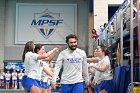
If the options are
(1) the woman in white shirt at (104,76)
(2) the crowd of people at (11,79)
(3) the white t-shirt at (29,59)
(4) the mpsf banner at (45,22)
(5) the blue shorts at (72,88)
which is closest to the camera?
(5) the blue shorts at (72,88)

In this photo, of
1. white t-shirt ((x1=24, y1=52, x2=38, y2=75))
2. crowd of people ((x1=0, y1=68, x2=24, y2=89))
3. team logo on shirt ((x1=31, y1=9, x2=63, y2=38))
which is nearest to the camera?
white t-shirt ((x1=24, y1=52, x2=38, y2=75))

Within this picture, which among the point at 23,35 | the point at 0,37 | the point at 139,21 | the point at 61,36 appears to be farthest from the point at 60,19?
the point at 139,21

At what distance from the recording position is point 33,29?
23.6m

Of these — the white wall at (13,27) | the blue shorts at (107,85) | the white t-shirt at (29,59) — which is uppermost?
the white wall at (13,27)

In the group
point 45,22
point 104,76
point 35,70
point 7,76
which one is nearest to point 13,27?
point 45,22

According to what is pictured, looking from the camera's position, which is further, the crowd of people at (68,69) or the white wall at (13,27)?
the white wall at (13,27)

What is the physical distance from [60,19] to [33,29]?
1.99 m

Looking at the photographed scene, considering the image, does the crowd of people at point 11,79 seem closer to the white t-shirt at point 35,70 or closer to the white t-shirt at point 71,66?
the white t-shirt at point 35,70

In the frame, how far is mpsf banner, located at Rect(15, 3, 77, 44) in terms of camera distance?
23.3 metres

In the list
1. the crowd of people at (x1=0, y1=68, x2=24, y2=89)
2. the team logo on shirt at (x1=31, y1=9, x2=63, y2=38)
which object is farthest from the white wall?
the crowd of people at (x1=0, y1=68, x2=24, y2=89)

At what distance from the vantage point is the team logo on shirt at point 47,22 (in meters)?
23.7

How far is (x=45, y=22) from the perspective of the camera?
2395 cm

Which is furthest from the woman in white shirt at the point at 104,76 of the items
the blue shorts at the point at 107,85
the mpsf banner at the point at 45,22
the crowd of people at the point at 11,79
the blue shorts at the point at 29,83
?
the mpsf banner at the point at 45,22

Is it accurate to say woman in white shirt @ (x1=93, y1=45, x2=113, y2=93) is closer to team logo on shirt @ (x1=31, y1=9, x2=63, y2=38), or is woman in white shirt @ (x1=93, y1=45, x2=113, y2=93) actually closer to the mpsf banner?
the mpsf banner
